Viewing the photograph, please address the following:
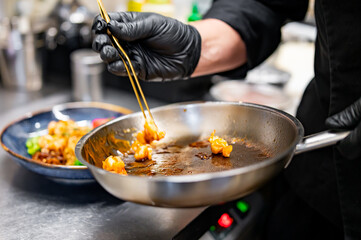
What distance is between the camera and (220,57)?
1406 mm

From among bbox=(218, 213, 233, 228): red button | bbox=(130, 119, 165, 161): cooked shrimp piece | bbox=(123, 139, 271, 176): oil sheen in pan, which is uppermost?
bbox=(130, 119, 165, 161): cooked shrimp piece

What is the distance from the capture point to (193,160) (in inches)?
42.1

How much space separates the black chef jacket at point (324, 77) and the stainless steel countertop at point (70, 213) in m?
0.43

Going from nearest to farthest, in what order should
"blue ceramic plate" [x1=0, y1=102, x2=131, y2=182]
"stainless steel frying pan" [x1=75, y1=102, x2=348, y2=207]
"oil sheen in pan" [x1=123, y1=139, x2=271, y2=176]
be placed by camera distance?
1. "stainless steel frying pan" [x1=75, y1=102, x2=348, y2=207]
2. "oil sheen in pan" [x1=123, y1=139, x2=271, y2=176]
3. "blue ceramic plate" [x1=0, y1=102, x2=131, y2=182]

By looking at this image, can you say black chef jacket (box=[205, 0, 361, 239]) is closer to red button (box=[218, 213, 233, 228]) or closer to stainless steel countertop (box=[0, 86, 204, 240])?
red button (box=[218, 213, 233, 228])

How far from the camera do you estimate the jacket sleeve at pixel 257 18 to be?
1.42 metres

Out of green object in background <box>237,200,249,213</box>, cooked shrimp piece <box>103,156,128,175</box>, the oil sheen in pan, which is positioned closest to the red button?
green object in background <box>237,200,249,213</box>

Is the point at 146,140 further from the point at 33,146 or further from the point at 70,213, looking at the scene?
the point at 33,146

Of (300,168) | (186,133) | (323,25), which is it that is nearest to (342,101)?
(323,25)

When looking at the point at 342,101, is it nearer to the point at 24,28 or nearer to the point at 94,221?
the point at 94,221

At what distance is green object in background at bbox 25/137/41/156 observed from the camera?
54.1 inches

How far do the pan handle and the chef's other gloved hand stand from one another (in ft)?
0.05

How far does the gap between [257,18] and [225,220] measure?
731 millimetres

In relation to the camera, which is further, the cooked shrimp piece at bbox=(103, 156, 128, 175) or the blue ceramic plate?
the blue ceramic plate
